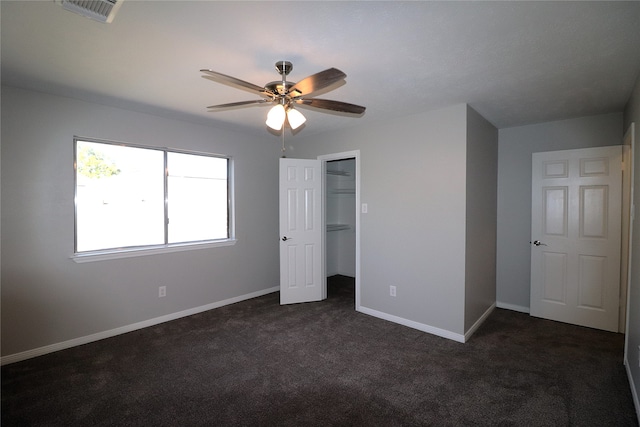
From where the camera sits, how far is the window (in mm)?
3074

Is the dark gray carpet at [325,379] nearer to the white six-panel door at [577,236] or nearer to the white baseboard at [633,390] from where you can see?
the white baseboard at [633,390]

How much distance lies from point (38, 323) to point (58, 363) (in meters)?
0.44

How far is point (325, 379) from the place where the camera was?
7.78 feet

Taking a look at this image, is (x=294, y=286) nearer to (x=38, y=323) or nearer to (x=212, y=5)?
(x=38, y=323)

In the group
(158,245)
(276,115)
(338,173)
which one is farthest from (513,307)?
(158,245)

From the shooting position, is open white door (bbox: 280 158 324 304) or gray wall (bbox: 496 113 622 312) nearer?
gray wall (bbox: 496 113 622 312)

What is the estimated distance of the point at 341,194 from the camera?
5832 mm

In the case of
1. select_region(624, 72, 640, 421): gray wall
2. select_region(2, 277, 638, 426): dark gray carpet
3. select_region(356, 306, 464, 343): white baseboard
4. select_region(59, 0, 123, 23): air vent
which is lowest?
select_region(2, 277, 638, 426): dark gray carpet

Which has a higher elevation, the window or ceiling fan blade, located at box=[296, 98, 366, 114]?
ceiling fan blade, located at box=[296, 98, 366, 114]

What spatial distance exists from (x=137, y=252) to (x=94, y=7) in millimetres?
2493

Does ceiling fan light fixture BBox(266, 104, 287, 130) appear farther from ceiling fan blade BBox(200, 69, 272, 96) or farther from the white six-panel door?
the white six-panel door

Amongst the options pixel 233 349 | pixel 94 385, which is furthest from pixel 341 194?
pixel 94 385

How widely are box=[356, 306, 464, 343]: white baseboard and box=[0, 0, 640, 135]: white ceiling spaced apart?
2.35 m

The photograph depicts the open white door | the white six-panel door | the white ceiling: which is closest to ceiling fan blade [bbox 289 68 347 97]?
the white ceiling
